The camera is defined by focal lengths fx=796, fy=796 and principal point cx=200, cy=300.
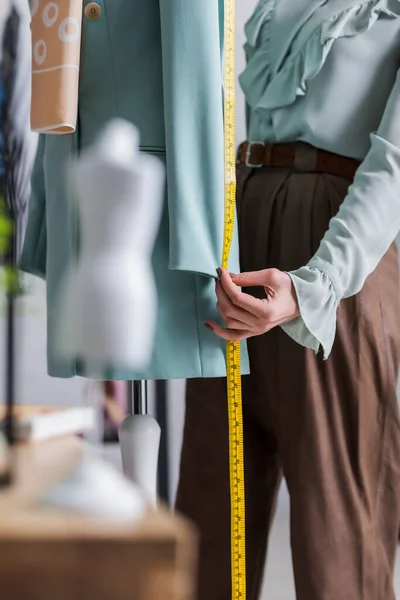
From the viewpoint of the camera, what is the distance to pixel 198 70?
1077 millimetres

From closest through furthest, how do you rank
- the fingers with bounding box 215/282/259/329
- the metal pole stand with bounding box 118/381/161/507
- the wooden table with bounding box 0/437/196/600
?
the wooden table with bounding box 0/437/196/600 < the metal pole stand with bounding box 118/381/161/507 < the fingers with bounding box 215/282/259/329

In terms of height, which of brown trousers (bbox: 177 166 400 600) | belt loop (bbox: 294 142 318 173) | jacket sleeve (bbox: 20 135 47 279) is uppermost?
belt loop (bbox: 294 142 318 173)

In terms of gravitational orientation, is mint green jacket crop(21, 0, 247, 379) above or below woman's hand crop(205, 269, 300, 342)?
above

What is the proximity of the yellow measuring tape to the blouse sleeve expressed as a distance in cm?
11

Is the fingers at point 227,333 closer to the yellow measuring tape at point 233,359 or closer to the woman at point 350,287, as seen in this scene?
the yellow measuring tape at point 233,359

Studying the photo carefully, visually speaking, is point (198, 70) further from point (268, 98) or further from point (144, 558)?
point (144, 558)

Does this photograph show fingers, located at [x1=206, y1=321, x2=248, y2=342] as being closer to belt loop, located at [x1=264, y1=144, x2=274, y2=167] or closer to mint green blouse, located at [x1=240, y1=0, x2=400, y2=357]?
mint green blouse, located at [x1=240, y1=0, x2=400, y2=357]

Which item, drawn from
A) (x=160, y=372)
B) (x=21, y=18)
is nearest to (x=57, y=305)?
(x=160, y=372)

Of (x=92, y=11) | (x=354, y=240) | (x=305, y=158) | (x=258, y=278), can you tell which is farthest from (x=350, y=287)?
(x=92, y=11)

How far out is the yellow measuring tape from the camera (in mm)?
1143

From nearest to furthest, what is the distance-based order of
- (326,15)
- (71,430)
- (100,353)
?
(71,430) < (100,353) < (326,15)

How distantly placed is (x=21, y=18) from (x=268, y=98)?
2.32 feet

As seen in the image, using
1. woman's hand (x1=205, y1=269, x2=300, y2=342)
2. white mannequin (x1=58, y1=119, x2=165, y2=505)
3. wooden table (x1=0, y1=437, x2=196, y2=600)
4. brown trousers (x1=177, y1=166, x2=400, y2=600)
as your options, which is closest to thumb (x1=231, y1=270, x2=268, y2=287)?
woman's hand (x1=205, y1=269, x2=300, y2=342)

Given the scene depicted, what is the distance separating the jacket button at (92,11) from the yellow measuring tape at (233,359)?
7.5 inches
